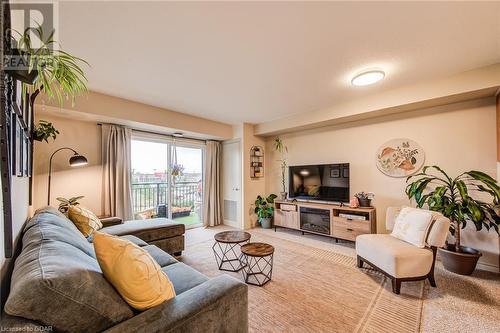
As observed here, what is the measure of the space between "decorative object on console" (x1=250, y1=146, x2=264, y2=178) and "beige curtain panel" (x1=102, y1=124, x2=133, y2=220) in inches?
98.3

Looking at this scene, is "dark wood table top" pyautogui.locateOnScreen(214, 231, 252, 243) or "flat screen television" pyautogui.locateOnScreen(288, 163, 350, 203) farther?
"flat screen television" pyautogui.locateOnScreen(288, 163, 350, 203)

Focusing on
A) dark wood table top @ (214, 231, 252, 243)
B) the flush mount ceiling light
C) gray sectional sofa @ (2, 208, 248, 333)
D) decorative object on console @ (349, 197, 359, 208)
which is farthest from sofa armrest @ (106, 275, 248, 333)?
decorative object on console @ (349, 197, 359, 208)

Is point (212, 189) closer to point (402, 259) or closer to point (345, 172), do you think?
point (345, 172)

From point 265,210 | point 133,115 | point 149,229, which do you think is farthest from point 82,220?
point 265,210

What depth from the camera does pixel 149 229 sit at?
274 centimetres

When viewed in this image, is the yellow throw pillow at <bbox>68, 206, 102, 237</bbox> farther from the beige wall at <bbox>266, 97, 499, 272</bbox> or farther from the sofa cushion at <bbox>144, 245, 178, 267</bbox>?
the beige wall at <bbox>266, 97, 499, 272</bbox>

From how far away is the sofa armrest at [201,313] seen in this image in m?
0.90

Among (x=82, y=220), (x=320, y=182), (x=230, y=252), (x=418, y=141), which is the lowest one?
(x=230, y=252)

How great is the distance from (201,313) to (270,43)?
6.92 feet

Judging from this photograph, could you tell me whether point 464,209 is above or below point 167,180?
below

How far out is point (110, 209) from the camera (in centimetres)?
343

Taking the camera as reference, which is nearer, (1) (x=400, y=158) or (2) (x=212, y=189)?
(1) (x=400, y=158)

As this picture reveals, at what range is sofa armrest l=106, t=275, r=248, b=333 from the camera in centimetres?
90

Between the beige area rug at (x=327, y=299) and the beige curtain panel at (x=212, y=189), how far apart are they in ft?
6.37
